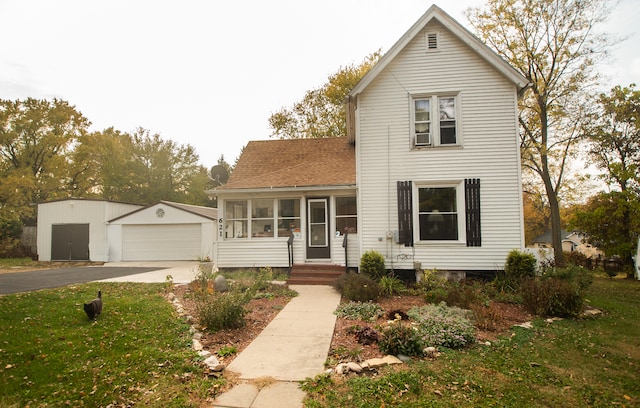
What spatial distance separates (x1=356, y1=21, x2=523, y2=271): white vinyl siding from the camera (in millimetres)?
10656

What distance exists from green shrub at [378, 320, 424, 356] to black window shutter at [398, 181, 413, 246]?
598cm

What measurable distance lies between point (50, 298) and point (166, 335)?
4.35m

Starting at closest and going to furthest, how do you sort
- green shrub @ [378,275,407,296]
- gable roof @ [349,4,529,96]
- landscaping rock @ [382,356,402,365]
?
landscaping rock @ [382,356,402,365], green shrub @ [378,275,407,296], gable roof @ [349,4,529,96]

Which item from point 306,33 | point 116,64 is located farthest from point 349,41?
point 116,64

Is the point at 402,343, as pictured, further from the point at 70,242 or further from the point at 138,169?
the point at 138,169

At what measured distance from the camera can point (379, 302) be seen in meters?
8.40

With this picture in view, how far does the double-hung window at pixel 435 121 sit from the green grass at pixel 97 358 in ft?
28.4

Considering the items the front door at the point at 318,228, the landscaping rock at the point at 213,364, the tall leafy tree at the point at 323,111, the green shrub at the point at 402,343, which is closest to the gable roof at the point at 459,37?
the front door at the point at 318,228

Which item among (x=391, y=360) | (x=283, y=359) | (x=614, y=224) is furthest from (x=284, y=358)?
(x=614, y=224)

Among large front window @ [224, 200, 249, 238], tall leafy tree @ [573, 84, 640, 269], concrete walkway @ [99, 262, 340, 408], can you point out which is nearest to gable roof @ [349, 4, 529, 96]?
large front window @ [224, 200, 249, 238]

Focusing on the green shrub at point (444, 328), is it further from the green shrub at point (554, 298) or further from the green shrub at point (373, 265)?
the green shrub at point (373, 265)

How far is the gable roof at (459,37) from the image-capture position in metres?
10.6

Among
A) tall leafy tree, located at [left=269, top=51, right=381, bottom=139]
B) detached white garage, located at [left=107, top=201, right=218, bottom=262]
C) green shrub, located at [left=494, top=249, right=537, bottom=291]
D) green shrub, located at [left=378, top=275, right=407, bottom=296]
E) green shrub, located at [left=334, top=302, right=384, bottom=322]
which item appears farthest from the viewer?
tall leafy tree, located at [left=269, top=51, right=381, bottom=139]

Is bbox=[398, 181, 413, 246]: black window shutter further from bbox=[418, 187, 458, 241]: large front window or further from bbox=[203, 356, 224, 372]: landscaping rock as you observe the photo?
bbox=[203, 356, 224, 372]: landscaping rock
